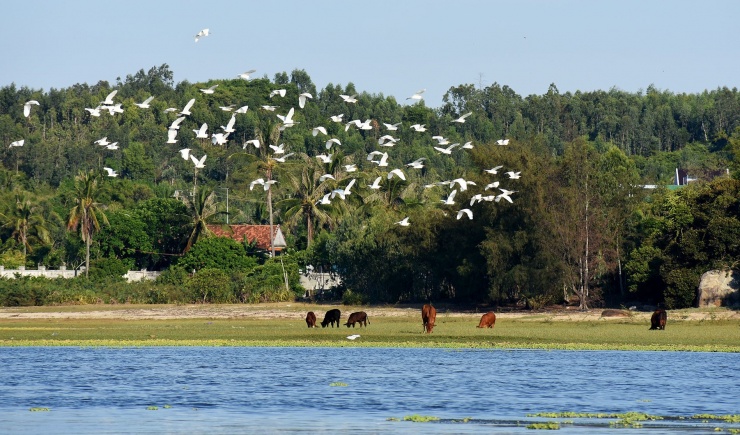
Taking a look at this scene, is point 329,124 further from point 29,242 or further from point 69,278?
point 69,278

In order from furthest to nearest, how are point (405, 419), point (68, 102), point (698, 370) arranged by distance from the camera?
point (68, 102) < point (698, 370) < point (405, 419)

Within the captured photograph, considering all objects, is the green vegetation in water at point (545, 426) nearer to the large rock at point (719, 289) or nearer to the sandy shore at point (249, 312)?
the sandy shore at point (249, 312)

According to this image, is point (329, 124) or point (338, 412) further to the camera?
point (329, 124)

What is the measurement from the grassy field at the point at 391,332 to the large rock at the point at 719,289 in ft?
8.01

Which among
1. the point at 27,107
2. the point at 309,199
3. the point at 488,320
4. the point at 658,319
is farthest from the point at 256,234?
the point at 27,107

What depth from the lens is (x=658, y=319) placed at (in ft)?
156

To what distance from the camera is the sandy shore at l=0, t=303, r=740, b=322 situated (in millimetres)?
57344

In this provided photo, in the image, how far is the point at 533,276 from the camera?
61375mm

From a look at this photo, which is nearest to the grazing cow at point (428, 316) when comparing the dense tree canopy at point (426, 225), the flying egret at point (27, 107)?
the dense tree canopy at point (426, 225)

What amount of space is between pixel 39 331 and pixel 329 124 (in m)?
130

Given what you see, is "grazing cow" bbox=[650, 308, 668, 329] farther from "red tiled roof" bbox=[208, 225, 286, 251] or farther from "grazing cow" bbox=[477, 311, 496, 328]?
"red tiled roof" bbox=[208, 225, 286, 251]

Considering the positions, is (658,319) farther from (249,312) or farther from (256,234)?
(256,234)

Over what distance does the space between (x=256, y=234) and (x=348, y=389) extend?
6813cm

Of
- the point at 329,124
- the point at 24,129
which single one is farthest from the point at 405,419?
the point at 24,129
